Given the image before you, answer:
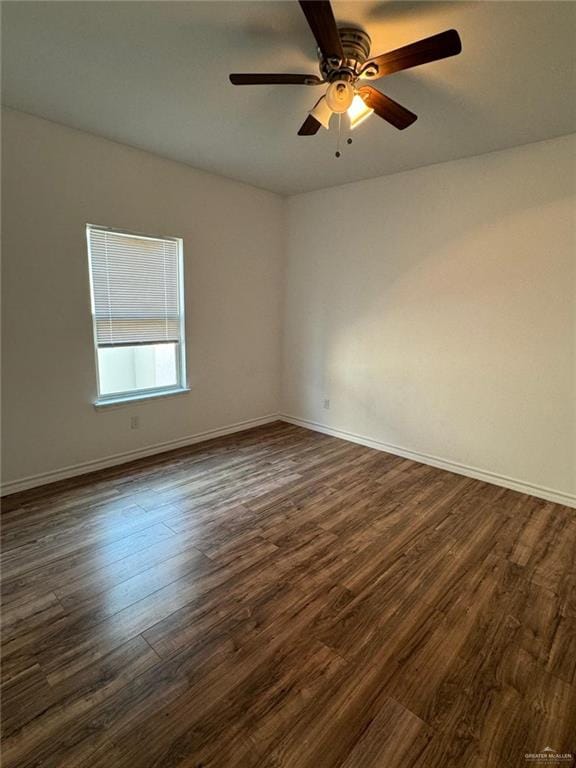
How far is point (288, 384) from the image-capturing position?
190 inches

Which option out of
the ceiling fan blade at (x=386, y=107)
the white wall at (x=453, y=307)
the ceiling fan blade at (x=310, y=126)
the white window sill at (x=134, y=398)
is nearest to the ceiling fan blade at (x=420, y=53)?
the ceiling fan blade at (x=386, y=107)

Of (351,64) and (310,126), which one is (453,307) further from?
(351,64)

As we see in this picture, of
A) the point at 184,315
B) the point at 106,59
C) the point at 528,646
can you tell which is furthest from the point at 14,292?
the point at 528,646

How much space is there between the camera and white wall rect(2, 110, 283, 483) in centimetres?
269

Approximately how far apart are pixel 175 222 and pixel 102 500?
2534 millimetres

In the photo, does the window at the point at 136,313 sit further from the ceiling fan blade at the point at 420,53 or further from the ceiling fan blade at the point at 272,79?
the ceiling fan blade at the point at 420,53

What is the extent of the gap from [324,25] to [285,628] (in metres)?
2.54

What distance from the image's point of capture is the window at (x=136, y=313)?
3.15 meters

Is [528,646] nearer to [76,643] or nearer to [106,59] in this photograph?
[76,643]

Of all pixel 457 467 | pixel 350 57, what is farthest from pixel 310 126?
pixel 457 467

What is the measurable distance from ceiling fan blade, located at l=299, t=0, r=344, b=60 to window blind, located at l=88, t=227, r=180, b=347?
2282 millimetres

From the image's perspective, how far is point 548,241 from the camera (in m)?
2.78

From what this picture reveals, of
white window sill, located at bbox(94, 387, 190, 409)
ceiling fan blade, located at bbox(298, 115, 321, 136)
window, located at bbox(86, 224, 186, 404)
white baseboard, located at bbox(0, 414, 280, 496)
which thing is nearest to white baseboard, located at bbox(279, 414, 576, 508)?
white baseboard, located at bbox(0, 414, 280, 496)

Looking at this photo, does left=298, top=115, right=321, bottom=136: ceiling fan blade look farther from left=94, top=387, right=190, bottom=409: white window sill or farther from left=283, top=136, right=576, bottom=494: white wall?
left=94, top=387, right=190, bottom=409: white window sill
